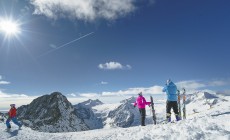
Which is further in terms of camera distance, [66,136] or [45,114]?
[45,114]

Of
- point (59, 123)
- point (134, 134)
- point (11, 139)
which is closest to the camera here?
point (134, 134)

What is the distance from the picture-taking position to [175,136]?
13.8m

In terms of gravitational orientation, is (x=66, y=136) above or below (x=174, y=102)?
below

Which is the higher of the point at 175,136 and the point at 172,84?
the point at 172,84

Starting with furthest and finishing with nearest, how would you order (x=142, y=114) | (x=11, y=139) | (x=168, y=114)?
(x=142, y=114) → (x=168, y=114) → (x=11, y=139)

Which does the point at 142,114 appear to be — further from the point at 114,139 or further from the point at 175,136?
the point at 175,136

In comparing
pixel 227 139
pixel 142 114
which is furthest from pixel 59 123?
pixel 227 139

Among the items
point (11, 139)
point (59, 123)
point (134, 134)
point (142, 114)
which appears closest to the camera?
point (134, 134)

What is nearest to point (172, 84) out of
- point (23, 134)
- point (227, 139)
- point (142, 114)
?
point (142, 114)

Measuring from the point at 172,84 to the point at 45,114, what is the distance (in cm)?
17986

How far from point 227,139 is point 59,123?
175899 millimetres

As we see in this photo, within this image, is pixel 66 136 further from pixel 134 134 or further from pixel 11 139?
pixel 134 134

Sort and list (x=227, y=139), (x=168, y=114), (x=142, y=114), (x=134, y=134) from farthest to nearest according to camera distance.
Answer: (x=142, y=114)
(x=168, y=114)
(x=134, y=134)
(x=227, y=139)

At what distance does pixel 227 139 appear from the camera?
38.8 ft
